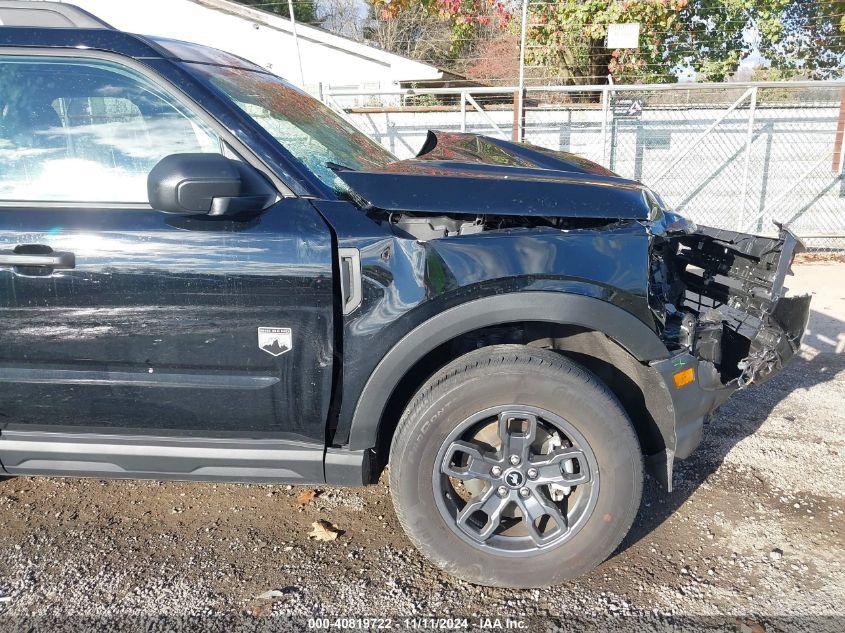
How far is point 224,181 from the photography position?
2090 millimetres

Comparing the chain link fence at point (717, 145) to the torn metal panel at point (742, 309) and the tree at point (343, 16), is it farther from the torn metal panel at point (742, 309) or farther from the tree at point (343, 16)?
the tree at point (343, 16)

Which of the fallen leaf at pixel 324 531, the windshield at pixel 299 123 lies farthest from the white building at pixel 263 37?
the fallen leaf at pixel 324 531

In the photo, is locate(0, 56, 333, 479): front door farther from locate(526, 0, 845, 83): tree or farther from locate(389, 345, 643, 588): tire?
locate(526, 0, 845, 83): tree

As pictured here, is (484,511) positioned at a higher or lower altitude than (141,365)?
lower

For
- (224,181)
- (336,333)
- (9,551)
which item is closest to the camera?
(224,181)

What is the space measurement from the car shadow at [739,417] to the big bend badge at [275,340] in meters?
1.67

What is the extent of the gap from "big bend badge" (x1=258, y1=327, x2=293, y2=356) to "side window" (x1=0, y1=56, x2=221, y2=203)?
694 mm

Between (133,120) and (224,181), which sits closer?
(224,181)

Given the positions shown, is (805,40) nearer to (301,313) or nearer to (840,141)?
(840,141)

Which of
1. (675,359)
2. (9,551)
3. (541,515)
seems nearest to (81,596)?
(9,551)

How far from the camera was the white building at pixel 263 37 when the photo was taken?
20.0 metres

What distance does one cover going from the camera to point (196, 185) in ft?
6.71

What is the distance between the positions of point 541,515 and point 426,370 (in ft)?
2.36

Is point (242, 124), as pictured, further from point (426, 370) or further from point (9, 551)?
point (9, 551)
